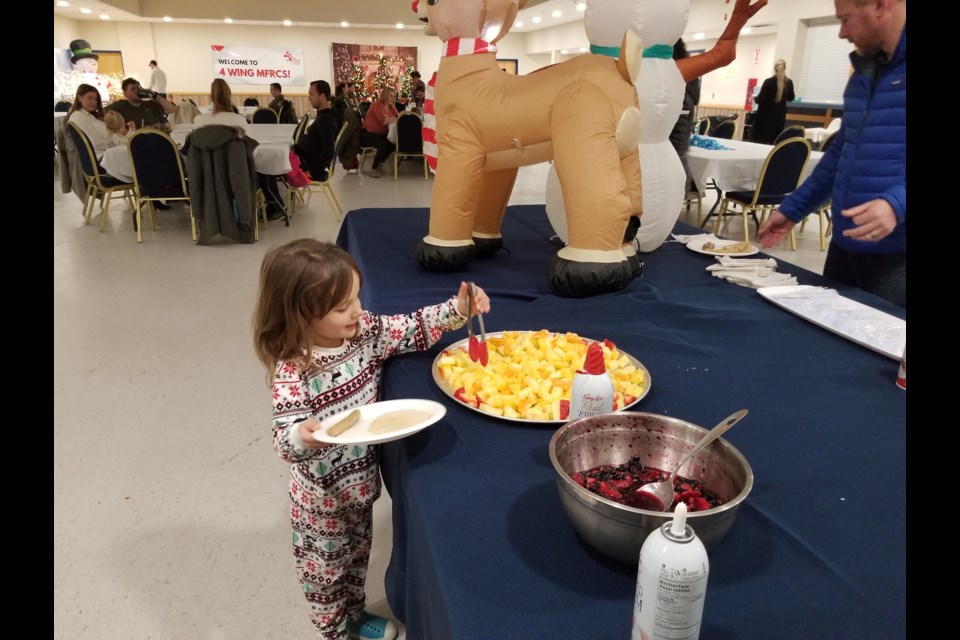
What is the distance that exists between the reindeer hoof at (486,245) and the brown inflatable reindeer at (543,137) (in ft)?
0.45

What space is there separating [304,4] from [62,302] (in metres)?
12.2

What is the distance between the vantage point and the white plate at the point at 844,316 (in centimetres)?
142

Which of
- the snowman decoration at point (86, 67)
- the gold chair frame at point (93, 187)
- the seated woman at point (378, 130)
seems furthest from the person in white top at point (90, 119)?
the snowman decoration at point (86, 67)

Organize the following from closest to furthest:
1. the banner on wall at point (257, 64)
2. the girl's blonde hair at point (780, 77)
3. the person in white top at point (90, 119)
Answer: the person in white top at point (90, 119) < the girl's blonde hair at point (780, 77) < the banner on wall at point (257, 64)

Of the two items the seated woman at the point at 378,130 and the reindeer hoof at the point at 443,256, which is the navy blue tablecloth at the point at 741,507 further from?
the seated woman at the point at 378,130

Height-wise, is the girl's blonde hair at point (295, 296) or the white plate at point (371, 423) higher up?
the girl's blonde hair at point (295, 296)

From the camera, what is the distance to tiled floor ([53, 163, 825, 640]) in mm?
1475

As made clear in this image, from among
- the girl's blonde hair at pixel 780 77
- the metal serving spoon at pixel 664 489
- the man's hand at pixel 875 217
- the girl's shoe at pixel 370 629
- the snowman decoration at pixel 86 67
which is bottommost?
the girl's shoe at pixel 370 629

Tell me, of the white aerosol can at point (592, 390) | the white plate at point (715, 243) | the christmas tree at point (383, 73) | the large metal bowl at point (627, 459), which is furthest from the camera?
the christmas tree at point (383, 73)

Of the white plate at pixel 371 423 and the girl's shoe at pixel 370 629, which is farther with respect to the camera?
the girl's shoe at pixel 370 629

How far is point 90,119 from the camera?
5500 millimetres

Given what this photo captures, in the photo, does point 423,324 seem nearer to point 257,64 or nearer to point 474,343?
point 474,343

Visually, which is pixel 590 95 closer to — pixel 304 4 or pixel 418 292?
pixel 418 292
